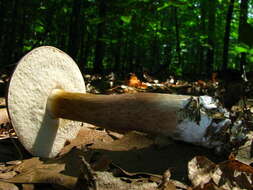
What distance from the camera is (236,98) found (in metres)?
2.37

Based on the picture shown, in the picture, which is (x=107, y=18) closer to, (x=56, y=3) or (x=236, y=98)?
(x=236, y=98)

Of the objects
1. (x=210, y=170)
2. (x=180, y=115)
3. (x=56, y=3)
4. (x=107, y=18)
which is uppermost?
(x=56, y=3)

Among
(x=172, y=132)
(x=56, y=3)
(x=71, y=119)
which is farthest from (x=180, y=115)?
(x=56, y=3)

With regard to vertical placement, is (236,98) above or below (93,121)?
above

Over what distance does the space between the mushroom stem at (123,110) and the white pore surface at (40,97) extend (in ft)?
0.30

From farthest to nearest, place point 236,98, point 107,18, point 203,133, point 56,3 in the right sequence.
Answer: point 56,3, point 107,18, point 236,98, point 203,133

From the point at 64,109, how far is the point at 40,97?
20 cm

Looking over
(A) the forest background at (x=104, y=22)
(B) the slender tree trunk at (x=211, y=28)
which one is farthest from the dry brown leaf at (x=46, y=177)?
(B) the slender tree trunk at (x=211, y=28)

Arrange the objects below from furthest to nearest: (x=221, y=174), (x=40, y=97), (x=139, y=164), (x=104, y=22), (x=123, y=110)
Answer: (x=104, y=22) < (x=40, y=97) < (x=123, y=110) < (x=139, y=164) < (x=221, y=174)

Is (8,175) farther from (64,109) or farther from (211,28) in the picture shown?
(211,28)

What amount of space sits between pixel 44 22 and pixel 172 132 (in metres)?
8.66

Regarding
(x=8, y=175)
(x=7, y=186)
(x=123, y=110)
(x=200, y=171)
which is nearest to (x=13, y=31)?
(x=123, y=110)

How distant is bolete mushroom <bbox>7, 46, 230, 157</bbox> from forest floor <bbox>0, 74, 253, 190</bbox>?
0.34ft

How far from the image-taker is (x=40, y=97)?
236cm
